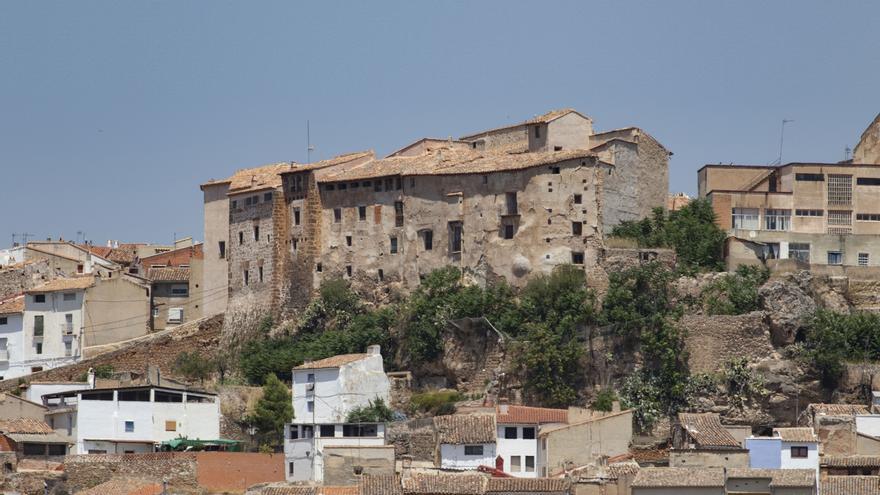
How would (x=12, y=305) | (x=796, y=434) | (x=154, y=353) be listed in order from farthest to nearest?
(x=12, y=305), (x=154, y=353), (x=796, y=434)

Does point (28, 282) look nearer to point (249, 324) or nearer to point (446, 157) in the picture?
point (249, 324)

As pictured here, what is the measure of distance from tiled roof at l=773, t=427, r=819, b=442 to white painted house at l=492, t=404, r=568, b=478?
6988 millimetres

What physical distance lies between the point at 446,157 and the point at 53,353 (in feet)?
59.2

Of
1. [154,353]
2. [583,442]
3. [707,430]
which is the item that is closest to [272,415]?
[583,442]

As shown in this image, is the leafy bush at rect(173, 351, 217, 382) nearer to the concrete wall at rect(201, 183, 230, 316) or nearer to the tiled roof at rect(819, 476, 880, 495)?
the concrete wall at rect(201, 183, 230, 316)

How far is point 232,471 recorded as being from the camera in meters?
68.2

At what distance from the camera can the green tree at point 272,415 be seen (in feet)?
241

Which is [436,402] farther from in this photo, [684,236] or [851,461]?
[851,461]

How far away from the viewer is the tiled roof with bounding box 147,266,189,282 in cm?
9312

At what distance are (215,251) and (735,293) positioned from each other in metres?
24.1

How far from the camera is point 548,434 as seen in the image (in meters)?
66.8

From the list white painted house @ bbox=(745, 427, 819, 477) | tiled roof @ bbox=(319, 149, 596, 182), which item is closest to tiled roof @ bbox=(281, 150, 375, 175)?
tiled roof @ bbox=(319, 149, 596, 182)

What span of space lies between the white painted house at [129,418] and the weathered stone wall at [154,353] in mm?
11240

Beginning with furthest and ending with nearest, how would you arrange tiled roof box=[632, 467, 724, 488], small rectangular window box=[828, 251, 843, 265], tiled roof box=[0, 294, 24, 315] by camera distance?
tiled roof box=[0, 294, 24, 315] → small rectangular window box=[828, 251, 843, 265] → tiled roof box=[632, 467, 724, 488]
